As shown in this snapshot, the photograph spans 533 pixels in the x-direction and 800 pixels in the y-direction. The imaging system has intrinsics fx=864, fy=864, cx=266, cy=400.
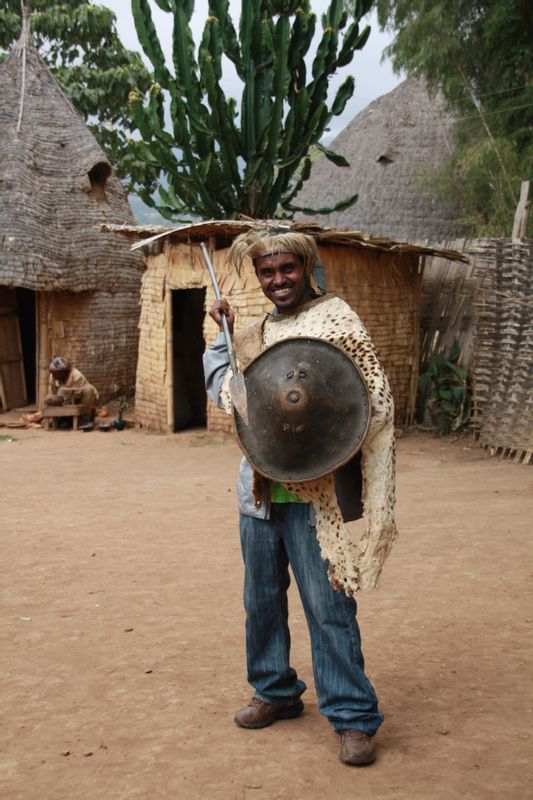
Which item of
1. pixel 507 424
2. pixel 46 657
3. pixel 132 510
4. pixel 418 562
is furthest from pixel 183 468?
pixel 46 657

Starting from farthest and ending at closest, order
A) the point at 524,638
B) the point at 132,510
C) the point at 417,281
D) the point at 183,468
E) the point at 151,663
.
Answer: the point at 417,281, the point at 183,468, the point at 132,510, the point at 524,638, the point at 151,663

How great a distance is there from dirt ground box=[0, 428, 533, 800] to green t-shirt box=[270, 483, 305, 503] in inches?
32.0

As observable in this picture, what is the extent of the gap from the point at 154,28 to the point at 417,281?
4668 millimetres

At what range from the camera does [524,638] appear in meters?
3.95

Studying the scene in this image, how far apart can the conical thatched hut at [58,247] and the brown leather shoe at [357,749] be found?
10.5 m

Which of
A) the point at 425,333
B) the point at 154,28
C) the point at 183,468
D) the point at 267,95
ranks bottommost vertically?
the point at 183,468

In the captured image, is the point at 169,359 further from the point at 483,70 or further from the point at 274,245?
the point at 274,245

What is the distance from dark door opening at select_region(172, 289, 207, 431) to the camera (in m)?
11.8

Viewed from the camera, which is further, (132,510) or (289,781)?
(132,510)

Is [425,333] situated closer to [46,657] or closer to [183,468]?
[183,468]

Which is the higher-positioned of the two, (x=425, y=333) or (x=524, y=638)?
(x=425, y=333)

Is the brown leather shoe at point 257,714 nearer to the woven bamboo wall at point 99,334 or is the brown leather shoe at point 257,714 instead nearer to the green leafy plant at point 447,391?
the green leafy plant at point 447,391

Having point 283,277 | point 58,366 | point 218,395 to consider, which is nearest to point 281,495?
point 218,395

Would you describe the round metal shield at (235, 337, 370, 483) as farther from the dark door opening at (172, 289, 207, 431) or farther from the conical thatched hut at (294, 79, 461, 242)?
the conical thatched hut at (294, 79, 461, 242)
